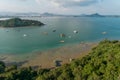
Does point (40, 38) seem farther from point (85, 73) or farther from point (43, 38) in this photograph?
point (85, 73)

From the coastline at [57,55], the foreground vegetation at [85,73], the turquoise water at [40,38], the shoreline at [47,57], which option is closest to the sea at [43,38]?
the turquoise water at [40,38]

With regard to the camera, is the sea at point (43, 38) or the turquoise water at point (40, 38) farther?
the turquoise water at point (40, 38)

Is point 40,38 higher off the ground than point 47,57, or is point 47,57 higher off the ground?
point 47,57

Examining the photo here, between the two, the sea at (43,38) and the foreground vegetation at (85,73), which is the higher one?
the foreground vegetation at (85,73)

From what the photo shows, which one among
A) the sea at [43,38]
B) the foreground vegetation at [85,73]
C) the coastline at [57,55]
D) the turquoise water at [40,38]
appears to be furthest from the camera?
the turquoise water at [40,38]

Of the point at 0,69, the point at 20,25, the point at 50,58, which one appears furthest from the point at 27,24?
the point at 0,69

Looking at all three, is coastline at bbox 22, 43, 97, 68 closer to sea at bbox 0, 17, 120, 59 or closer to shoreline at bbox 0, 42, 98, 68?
shoreline at bbox 0, 42, 98, 68

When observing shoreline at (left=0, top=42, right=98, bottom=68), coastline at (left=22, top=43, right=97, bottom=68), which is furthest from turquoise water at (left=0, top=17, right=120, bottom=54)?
coastline at (left=22, top=43, right=97, bottom=68)

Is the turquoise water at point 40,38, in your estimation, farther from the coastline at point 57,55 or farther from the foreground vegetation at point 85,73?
the foreground vegetation at point 85,73

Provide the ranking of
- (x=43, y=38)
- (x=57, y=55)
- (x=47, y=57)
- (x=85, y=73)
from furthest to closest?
(x=43, y=38)
(x=57, y=55)
(x=47, y=57)
(x=85, y=73)

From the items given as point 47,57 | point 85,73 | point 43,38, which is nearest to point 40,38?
point 43,38

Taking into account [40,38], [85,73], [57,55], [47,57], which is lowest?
[40,38]

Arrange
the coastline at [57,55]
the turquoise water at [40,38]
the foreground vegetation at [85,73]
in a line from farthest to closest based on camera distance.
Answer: the turquoise water at [40,38] → the coastline at [57,55] → the foreground vegetation at [85,73]
